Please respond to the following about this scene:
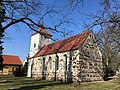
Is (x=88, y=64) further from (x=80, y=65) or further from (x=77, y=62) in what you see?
(x=77, y=62)

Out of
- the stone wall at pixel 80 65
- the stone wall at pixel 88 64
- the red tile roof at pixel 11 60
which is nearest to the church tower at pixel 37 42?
the stone wall at pixel 80 65

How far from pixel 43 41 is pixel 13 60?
67.4 ft

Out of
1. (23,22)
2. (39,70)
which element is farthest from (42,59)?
(23,22)

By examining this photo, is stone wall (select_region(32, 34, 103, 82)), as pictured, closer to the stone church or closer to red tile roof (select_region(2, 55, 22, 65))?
the stone church

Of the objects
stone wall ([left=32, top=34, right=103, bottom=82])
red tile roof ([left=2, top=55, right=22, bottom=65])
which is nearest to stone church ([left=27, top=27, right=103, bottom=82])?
stone wall ([left=32, top=34, right=103, bottom=82])

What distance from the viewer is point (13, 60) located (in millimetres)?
53750

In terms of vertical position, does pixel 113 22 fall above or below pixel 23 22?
below

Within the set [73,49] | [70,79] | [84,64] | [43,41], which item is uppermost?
[43,41]

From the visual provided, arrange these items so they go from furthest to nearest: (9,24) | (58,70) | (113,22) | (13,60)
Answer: (13,60)
(58,70)
(9,24)
(113,22)

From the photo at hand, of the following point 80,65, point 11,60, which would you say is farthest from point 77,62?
point 11,60

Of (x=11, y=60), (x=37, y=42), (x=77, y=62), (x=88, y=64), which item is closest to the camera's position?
(x=77, y=62)

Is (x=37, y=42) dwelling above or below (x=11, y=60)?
above

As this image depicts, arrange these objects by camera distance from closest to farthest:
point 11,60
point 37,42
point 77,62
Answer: point 77,62, point 37,42, point 11,60

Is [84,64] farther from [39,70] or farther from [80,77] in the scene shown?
[39,70]
